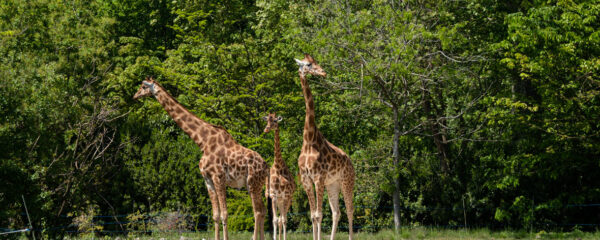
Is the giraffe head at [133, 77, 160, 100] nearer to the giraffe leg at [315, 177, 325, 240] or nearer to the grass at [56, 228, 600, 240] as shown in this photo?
the giraffe leg at [315, 177, 325, 240]

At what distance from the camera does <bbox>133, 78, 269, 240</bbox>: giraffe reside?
40.0 ft

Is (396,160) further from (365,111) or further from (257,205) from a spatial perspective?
(257,205)

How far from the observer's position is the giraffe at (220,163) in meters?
12.2

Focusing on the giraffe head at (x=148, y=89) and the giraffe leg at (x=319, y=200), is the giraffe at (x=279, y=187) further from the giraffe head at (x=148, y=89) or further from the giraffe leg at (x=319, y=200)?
the giraffe head at (x=148, y=89)

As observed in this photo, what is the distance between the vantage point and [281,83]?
64.6 ft

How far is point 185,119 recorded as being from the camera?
12.8 meters

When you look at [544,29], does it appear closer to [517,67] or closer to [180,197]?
[517,67]

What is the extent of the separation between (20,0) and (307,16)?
10.8 m

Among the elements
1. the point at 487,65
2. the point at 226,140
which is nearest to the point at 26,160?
the point at 226,140

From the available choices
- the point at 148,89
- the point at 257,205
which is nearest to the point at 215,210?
the point at 257,205

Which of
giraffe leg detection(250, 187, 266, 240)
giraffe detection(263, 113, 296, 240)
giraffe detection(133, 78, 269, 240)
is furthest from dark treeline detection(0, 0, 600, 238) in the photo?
giraffe leg detection(250, 187, 266, 240)

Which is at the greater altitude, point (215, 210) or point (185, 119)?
point (185, 119)

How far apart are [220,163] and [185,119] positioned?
4.07ft

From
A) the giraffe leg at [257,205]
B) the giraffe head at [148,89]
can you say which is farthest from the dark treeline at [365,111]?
the giraffe leg at [257,205]
